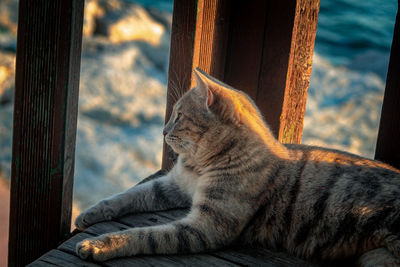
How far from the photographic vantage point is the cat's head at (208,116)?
1879mm

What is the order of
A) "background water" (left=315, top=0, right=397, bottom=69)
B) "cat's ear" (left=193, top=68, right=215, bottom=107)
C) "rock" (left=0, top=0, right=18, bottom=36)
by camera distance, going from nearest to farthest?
"cat's ear" (left=193, top=68, right=215, bottom=107), "background water" (left=315, top=0, right=397, bottom=69), "rock" (left=0, top=0, right=18, bottom=36)

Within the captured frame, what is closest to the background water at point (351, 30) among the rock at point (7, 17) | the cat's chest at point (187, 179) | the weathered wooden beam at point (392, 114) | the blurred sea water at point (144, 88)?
the blurred sea water at point (144, 88)

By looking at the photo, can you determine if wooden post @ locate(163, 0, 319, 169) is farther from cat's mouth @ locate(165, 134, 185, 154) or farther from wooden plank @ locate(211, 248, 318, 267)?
wooden plank @ locate(211, 248, 318, 267)

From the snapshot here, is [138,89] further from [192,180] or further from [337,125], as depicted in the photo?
[192,180]

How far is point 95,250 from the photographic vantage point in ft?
4.87

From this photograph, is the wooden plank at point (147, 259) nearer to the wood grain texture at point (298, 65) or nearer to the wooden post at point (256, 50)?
the wooden post at point (256, 50)

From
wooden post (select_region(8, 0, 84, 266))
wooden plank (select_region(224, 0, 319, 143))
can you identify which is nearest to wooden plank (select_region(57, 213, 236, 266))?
wooden post (select_region(8, 0, 84, 266))

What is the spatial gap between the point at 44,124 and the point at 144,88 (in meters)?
5.95

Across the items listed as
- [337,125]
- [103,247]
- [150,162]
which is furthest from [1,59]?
[103,247]

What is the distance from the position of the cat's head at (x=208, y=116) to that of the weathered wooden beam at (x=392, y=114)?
2.46 ft

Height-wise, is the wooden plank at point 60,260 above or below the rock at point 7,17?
below

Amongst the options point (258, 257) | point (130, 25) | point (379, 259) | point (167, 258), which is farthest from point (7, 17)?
point (379, 259)

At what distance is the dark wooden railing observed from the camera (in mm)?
1557

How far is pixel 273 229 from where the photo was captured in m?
1.76
